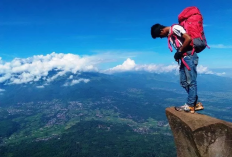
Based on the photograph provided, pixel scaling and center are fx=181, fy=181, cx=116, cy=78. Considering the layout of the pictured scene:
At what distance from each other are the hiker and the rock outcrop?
2.62ft

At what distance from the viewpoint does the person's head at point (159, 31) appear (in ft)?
24.1

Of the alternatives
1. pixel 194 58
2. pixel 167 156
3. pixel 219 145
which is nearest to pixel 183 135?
pixel 219 145

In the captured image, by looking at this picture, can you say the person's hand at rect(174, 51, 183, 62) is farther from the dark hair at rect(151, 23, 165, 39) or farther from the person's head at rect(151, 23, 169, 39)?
the dark hair at rect(151, 23, 165, 39)

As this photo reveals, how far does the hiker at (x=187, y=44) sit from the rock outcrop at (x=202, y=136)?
799 millimetres

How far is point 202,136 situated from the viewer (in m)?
6.23

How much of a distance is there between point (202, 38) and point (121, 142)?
202 meters

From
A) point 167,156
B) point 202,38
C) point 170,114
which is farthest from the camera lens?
point 167,156

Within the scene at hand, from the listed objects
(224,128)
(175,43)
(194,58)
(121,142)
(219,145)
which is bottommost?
(121,142)

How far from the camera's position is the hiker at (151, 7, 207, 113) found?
6.77 meters

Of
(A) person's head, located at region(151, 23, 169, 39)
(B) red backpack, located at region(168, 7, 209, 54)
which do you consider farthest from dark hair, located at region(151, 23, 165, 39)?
(B) red backpack, located at region(168, 7, 209, 54)

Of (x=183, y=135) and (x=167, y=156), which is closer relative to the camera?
(x=183, y=135)

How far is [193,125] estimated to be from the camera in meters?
6.42

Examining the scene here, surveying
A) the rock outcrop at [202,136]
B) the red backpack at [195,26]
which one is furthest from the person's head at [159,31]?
the rock outcrop at [202,136]

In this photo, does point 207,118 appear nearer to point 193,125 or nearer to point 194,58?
point 193,125
